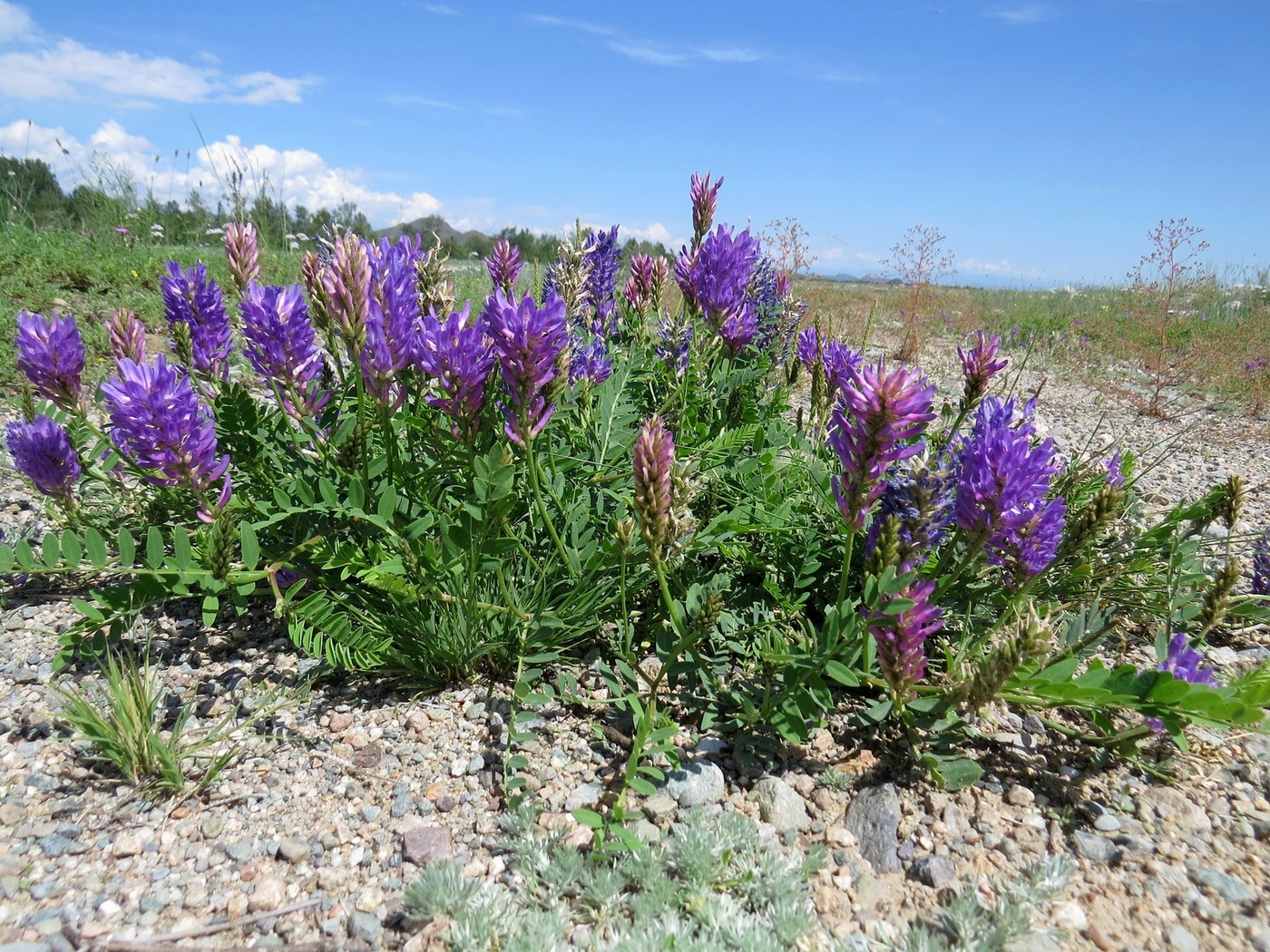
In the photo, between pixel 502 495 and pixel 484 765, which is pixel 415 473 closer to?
pixel 502 495

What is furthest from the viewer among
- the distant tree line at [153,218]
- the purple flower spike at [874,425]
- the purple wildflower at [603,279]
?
the distant tree line at [153,218]

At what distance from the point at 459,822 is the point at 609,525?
2.98ft

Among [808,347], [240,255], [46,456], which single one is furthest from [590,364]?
[46,456]

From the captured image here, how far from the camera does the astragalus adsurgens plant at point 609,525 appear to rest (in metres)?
1.77

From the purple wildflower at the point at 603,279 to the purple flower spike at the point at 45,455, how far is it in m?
2.03

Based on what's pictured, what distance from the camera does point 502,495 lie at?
6.88 feet

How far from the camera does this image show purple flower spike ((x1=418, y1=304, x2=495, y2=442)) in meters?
1.93

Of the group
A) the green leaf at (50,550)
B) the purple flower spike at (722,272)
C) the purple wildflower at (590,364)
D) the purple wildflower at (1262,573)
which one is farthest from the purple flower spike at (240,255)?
the purple wildflower at (1262,573)

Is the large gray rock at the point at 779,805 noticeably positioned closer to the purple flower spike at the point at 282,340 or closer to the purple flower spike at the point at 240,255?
the purple flower spike at the point at 282,340

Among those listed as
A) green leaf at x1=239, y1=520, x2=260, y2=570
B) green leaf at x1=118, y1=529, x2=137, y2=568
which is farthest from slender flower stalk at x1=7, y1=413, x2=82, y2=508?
green leaf at x1=239, y1=520, x2=260, y2=570

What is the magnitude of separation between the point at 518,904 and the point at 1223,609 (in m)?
1.92

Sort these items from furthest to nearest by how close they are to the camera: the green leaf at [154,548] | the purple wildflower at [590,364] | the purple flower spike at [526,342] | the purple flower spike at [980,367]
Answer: the purple wildflower at [590,364] → the purple flower spike at [980,367] → the green leaf at [154,548] → the purple flower spike at [526,342]

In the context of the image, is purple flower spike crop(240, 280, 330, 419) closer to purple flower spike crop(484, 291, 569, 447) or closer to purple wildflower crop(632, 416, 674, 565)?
purple flower spike crop(484, 291, 569, 447)

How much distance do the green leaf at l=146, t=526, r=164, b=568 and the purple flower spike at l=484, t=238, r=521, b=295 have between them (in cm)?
145
